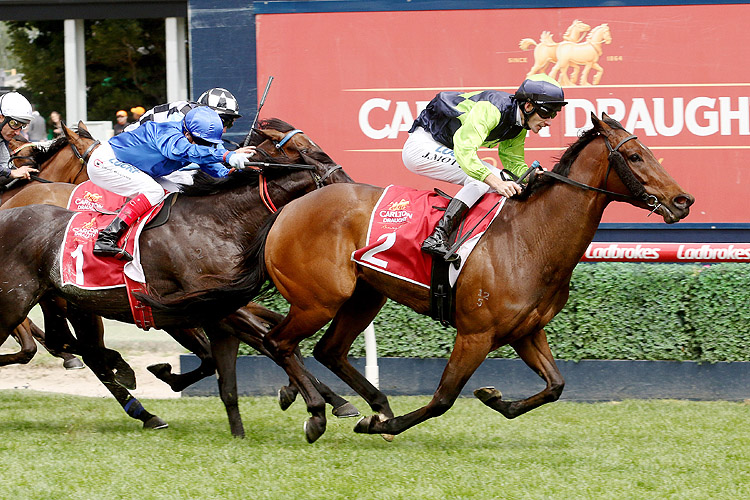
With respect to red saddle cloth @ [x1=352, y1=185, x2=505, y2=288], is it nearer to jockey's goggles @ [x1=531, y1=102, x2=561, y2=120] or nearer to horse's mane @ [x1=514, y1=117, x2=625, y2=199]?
horse's mane @ [x1=514, y1=117, x2=625, y2=199]

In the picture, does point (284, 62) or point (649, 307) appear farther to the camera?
point (284, 62)

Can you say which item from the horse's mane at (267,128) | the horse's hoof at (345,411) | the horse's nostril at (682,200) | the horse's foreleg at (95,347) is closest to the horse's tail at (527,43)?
the horse's mane at (267,128)

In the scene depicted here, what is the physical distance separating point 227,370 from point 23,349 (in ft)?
6.12

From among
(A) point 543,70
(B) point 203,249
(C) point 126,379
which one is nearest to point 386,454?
(B) point 203,249

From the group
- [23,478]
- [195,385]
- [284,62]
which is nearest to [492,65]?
[284,62]

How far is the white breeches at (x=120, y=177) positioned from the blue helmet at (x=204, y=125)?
44 centimetres

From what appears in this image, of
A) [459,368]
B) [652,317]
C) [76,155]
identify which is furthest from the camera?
[76,155]

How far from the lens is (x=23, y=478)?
448 cm

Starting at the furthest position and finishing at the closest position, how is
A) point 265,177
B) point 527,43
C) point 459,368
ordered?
point 527,43, point 265,177, point 459,368

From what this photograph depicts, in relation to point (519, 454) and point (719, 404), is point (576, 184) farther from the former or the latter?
point (719, 404)

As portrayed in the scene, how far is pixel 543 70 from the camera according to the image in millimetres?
7293

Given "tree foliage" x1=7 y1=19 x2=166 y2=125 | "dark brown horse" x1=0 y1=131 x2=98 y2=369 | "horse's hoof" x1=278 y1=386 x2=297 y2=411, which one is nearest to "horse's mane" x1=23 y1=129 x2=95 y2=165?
"dark brown horse" x1=0 y1=131 x2=98 y2=369

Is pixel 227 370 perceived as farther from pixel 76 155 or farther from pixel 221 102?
pixel 76 155

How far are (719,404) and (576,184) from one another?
7.44 feet
